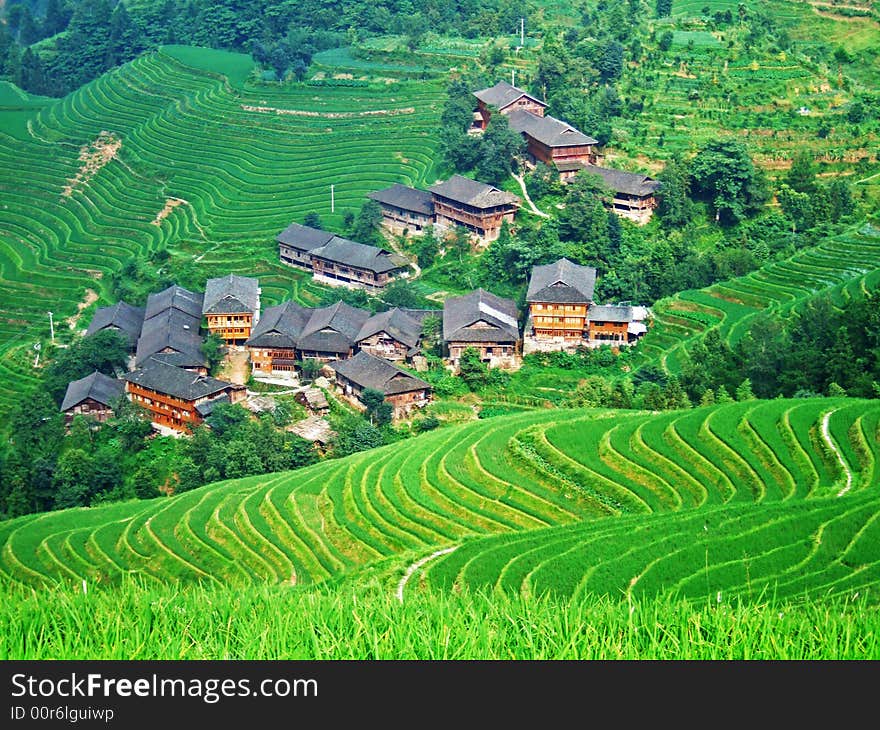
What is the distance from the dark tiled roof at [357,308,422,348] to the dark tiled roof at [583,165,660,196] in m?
7.35

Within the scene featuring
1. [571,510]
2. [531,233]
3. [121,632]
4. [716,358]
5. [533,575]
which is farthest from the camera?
[531,233]

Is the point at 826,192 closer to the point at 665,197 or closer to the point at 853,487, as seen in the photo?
the point at 665,197

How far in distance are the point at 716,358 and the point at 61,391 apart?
566 inches

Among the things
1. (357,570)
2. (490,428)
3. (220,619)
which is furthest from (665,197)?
(220,619)

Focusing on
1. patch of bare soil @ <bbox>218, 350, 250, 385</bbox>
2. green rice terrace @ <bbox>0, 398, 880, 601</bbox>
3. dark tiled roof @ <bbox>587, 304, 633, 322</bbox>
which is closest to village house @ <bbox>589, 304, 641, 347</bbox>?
dark tiled roof @ <bbox>587, 304, 633, 322</bbox>

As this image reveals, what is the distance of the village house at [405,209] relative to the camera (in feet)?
111

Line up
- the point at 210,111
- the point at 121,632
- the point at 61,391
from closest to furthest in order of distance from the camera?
the point at 121,632
the point at 61,391
the point at 210,111

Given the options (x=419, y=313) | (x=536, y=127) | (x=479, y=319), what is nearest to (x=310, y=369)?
(x=419, y=313)

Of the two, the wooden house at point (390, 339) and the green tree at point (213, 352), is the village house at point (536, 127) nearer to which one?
the wooden house at point (390, 339)

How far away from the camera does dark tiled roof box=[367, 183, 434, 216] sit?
33.8m

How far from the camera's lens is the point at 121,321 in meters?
30.5

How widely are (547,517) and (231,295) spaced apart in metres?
13.6

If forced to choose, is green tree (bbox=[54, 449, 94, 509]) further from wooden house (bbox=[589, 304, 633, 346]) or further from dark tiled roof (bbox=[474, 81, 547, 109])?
dark tiled roof (bbox=[474, 81, 547, 109])

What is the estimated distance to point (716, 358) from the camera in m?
25.8
